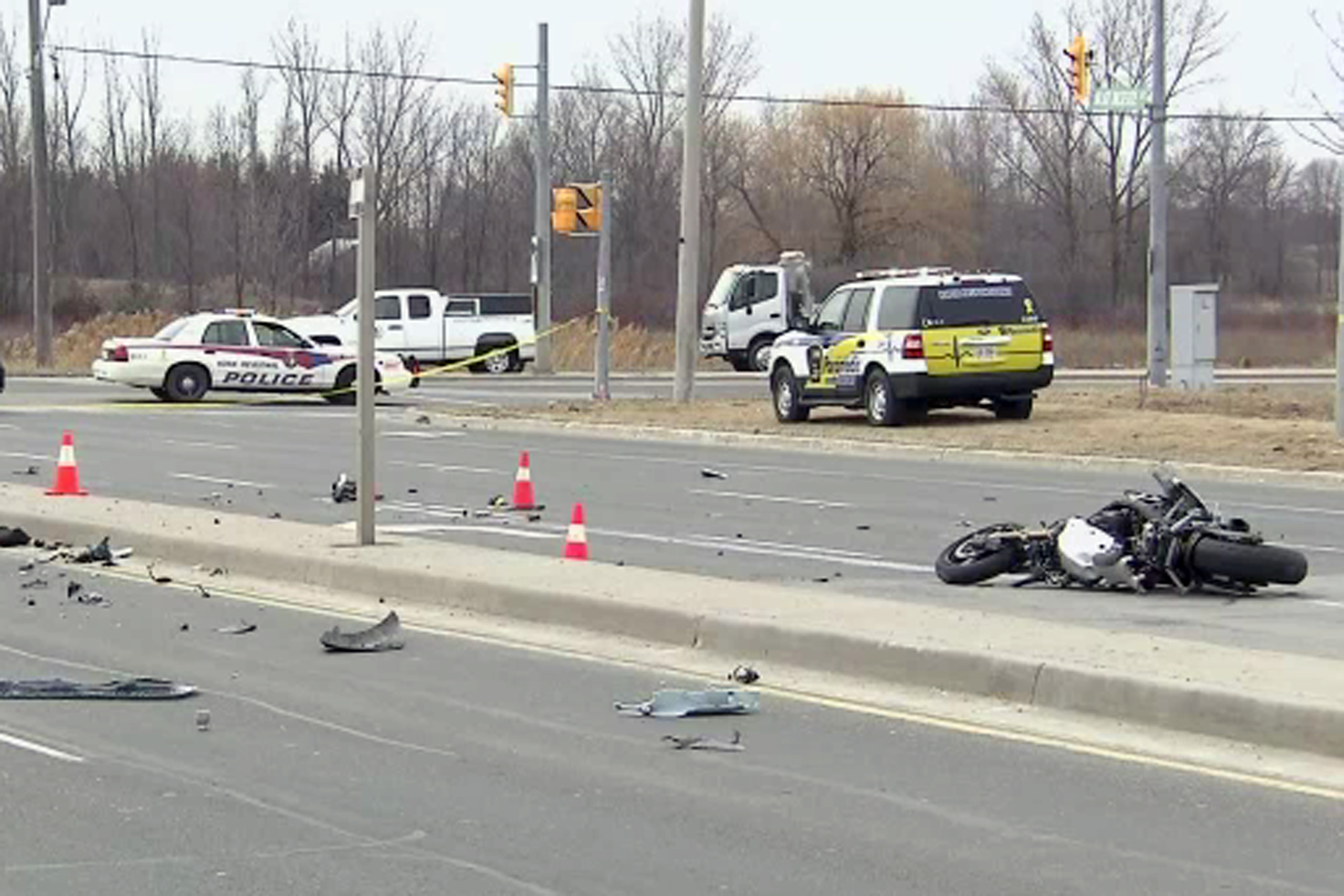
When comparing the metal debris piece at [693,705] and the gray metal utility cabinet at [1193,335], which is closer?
the metal debris piece at [693,705]

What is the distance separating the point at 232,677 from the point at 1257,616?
5.87m

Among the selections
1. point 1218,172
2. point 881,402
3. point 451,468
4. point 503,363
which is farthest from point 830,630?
point 1218,172

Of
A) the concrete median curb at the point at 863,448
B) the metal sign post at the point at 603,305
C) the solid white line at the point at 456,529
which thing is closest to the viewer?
the solid white line at the point at 456,529

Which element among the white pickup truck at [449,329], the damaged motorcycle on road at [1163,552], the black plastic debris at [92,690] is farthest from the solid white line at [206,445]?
the white pickup truck at [449,329]

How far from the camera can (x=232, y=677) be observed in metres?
10.5

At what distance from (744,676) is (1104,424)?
708 inches

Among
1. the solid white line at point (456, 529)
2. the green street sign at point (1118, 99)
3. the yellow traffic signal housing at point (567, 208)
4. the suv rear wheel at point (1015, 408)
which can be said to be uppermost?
the green street sign at point (1118, 99)

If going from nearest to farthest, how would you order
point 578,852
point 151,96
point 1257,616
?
1. point 578,852
2. point 1257,616
3. point 151,96

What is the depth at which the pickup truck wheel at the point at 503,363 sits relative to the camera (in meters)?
50.9

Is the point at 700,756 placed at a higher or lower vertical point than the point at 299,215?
lower

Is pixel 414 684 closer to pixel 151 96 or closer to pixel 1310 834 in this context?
pixel 1310 834

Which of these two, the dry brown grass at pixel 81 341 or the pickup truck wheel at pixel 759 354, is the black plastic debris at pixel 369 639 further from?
the dry brown grass at pixel 81 341

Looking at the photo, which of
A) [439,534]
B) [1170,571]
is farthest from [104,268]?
[1170,571]

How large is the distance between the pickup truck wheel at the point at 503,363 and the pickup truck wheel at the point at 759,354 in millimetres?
5881
